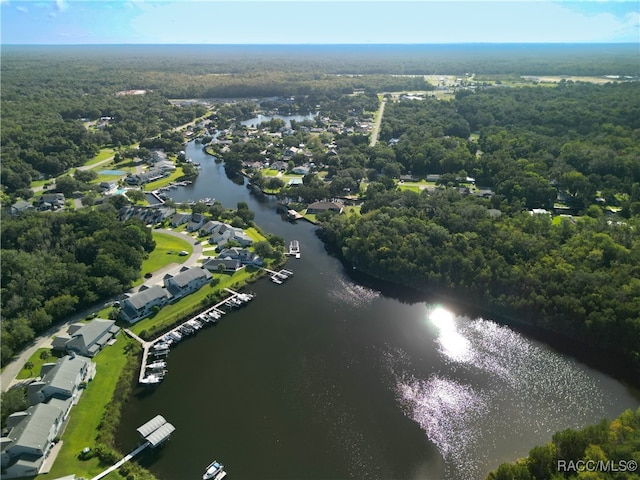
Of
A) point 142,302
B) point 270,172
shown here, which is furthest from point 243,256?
point 270,172

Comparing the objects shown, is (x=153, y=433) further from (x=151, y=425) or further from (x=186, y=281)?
(x=186, y=281)

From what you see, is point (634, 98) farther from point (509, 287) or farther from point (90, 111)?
point (90, 111)

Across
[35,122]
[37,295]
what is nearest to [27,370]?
[37,295]

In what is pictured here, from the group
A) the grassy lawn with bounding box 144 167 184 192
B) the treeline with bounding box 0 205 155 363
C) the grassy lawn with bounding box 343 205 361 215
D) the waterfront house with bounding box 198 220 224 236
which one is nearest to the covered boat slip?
the treeline with bounding box 0 205 155 363

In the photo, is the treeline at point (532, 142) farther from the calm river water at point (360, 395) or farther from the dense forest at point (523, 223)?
the calm river water at point (360, 395)

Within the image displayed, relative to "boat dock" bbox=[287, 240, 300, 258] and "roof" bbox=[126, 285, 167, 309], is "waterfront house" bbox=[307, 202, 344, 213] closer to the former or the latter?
"boat dock" bbox=[287, 240, 300, 258]

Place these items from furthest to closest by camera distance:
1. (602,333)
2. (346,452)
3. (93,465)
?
(602,333) → (346,452) → (93,465)
